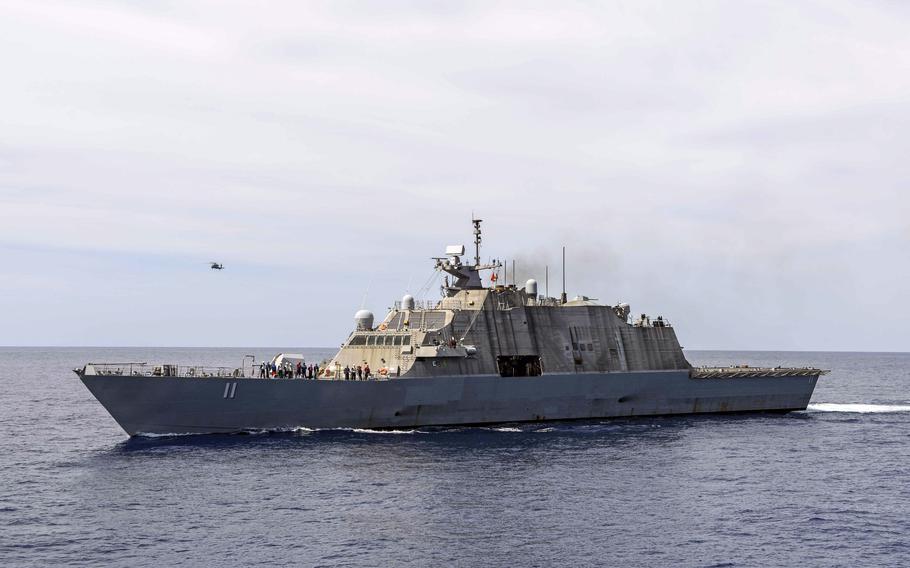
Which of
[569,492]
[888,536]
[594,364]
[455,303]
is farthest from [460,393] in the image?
[888,536]

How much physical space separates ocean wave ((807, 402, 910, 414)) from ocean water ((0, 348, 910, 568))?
49.6ft

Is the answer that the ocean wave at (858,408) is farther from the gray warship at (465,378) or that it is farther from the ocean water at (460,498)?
the ocean water at (460,498)

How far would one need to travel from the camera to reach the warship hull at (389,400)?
36500 mm

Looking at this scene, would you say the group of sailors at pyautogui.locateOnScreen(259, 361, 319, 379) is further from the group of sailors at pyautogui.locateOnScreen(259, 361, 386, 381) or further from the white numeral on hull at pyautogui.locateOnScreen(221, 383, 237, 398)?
the white numeral on hull at pyautogui.locateOnScreen(221, 383, 237, 398)

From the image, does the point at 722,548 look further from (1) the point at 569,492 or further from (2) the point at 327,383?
(2) the point at 327,383

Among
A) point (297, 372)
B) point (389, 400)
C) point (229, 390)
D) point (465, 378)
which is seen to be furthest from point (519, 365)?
point (229, 390)

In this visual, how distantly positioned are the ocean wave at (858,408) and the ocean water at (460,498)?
1510 centimetres

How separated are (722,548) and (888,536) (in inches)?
207

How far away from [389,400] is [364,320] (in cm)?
571

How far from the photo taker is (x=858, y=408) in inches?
2349

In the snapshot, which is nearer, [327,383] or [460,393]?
[327,383]

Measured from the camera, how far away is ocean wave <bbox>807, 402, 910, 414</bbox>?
5757 centimetres

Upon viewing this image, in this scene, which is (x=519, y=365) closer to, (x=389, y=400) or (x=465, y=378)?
(x=465, y=378)

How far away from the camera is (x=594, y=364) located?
45469 millimetres
